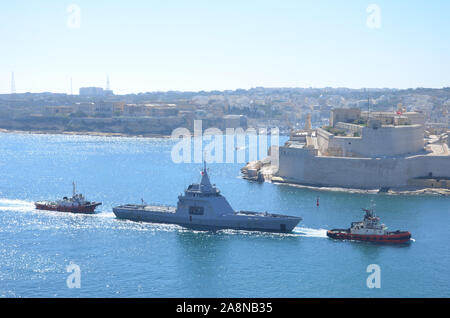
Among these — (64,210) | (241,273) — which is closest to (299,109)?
(64,210)

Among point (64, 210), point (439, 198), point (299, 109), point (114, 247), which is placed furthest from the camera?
point (299, 109)

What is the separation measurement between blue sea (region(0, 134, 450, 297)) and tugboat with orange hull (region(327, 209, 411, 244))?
1.34 ft

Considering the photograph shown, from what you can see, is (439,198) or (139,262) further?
(439,198)

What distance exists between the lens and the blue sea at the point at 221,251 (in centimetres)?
2033

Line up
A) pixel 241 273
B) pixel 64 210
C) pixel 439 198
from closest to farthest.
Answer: pixel 241 273 → pixel 64 210 → pixel 439 198

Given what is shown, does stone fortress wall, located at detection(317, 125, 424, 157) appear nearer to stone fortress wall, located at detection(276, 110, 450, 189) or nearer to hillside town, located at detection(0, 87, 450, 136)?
stone fortress wall, located at detection(276, 110, 450, 189)

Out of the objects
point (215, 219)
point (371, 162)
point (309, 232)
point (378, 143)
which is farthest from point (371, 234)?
point (378, 143)

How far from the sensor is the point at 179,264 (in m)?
23.0

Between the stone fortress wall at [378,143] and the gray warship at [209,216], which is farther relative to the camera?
the stone fortress wall at [378,143]

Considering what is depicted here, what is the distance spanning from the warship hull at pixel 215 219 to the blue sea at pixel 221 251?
0.48 metres

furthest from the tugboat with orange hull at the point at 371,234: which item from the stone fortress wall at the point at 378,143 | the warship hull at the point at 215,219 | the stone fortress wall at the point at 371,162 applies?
the stone fortress wall at the point at 378,143

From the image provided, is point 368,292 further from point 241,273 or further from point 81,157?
point 81,157

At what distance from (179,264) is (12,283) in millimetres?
5887

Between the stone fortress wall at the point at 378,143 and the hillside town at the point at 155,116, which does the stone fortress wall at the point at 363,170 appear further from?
the hillside town at the point at 155,116
